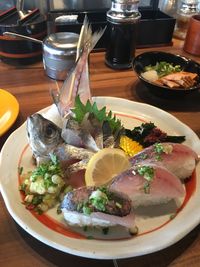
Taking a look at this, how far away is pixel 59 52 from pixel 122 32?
325 millimetres

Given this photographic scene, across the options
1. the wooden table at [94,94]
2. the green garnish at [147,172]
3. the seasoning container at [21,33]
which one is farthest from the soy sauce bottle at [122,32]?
the green garnish at [147,172]

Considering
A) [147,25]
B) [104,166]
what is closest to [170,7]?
[147,25]

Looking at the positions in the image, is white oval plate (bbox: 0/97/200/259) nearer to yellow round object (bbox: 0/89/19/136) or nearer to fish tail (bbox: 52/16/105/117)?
yellow round object (bbox: 0/89/19/136)

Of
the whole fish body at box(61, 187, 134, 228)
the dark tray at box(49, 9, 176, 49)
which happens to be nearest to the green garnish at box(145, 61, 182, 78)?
the dark tray at box(49, 9, 176, 49)

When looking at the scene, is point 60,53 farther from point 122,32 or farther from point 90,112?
point 90,112

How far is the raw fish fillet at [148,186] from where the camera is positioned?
72 centimetres

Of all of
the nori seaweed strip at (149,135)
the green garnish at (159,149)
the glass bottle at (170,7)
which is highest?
the glass bottle at (170,7)

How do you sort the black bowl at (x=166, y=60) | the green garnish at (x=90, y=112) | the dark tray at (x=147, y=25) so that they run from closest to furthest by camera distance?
the green garnish at (x=90, y=112) → the black bowl at (x=166, y=60) → the dark tray at (x=147, y=25)

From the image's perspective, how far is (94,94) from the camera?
50.1 inches

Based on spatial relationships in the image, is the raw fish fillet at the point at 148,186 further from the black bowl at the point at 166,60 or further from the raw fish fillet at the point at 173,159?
the black bowl at the point at 166,60

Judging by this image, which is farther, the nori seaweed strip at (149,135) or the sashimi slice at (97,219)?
the nori seaweed strip at (149,135)

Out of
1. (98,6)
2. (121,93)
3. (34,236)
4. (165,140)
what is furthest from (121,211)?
(98,6)

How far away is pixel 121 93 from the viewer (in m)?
1.29

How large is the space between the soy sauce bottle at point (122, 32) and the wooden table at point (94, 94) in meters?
0.06
